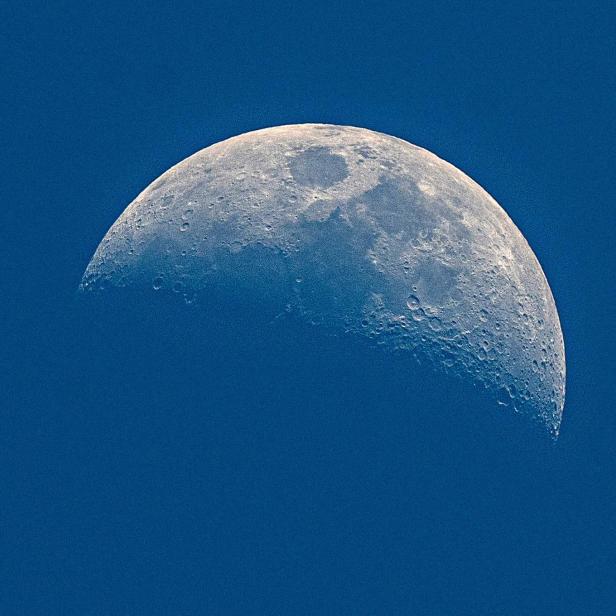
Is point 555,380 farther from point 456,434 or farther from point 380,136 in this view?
point 380,136

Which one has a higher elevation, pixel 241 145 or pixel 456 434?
pixel 241 145

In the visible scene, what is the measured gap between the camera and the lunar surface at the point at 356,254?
17.3 m

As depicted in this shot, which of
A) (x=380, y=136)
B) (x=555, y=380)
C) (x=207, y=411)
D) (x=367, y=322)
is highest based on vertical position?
(x=380, y=136)

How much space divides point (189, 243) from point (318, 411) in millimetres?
2834

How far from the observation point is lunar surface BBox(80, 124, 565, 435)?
1734 cm

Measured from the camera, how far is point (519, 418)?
59.8 ft

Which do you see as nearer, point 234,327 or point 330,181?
point 234,327

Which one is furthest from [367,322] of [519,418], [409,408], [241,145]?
[241,145]

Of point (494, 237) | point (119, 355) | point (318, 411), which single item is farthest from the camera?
point (494, 237)

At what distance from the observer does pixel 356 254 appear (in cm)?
1750

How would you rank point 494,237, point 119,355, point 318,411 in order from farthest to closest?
point 494,237 < point 119,355 < point 318,411

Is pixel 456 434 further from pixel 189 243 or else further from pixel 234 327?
pixel 189 243

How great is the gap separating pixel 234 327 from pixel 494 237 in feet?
13.1

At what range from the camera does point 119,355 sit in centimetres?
1794
